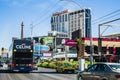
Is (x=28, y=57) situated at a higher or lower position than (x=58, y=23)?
lower

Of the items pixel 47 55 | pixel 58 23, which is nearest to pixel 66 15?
pixel 58 23

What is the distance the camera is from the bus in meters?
41.2

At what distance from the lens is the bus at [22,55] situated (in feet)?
135

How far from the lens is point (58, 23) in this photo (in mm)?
198375

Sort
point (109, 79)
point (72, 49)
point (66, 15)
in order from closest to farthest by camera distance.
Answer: point (109, 79)
point (72, 49)
point (66, 15)

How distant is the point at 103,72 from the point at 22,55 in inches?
988

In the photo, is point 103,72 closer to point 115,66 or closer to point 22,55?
point 115,66

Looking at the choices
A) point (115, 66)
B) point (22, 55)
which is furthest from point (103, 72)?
point (22, 55)

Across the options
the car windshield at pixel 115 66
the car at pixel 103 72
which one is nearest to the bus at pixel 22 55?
the car at pixel 103 72

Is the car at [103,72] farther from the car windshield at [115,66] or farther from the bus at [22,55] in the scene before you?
the bus at [22,55]

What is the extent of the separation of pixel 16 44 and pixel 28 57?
2.24 m

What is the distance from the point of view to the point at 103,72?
17.6m

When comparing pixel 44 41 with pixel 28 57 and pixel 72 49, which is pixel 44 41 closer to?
pixel 72 49

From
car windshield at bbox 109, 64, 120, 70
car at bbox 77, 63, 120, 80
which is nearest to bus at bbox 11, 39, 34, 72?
car at bbox 77, 63, 120, 80
